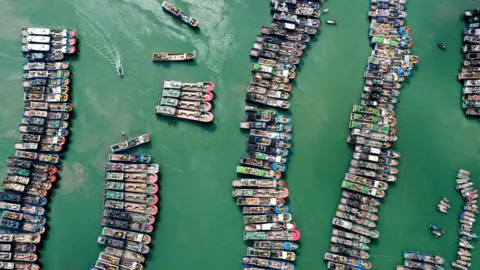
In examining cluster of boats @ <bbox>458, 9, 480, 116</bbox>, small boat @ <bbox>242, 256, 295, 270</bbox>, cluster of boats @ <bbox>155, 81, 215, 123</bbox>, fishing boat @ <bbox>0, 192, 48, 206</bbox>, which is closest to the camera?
small boat @ <bbox>242, 256, 295, 270</bbox>

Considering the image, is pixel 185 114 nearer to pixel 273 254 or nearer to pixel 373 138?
pixel 273 254

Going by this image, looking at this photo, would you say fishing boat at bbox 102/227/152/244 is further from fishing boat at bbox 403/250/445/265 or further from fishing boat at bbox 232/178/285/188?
fishing boat at bbox 403/250/445/265

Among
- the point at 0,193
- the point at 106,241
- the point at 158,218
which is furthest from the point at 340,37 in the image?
the point at 0,193

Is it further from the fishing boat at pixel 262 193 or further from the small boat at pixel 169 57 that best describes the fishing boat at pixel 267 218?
the small boat at pixel 169 57

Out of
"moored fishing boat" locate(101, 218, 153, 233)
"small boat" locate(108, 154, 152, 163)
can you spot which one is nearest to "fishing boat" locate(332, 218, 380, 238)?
"moored fishing boat" locate(101, 218, 153, 233)

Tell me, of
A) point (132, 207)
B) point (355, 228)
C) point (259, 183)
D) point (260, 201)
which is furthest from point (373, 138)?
point (132, 207)

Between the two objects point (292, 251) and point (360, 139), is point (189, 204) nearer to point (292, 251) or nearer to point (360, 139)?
point (292, 251)
